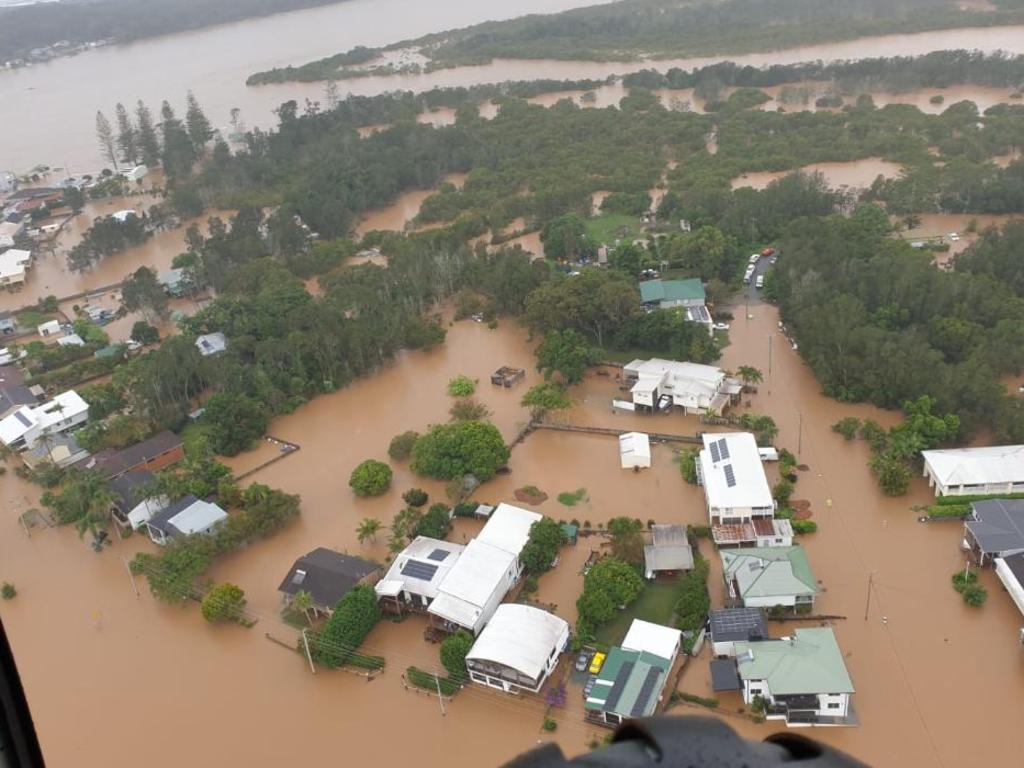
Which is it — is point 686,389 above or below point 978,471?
below

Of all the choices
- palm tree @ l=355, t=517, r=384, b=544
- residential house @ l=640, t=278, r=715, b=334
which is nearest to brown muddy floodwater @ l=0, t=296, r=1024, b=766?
palm tree @ l=355, t=517, r=384, b=544

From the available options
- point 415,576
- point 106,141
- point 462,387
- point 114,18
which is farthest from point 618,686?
point 114,18

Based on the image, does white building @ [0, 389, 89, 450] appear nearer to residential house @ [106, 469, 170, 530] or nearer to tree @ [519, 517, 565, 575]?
residential house @ [106, 469, 170, 530]

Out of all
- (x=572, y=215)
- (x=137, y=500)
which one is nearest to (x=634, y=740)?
(x=137, y=500)

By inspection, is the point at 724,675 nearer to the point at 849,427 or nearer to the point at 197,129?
→ the point at 849,427

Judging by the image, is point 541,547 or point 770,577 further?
point 541,547

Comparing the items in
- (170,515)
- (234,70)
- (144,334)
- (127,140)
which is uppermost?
(170,515)

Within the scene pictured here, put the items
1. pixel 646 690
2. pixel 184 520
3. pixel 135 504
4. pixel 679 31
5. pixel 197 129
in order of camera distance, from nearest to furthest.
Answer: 1. pixel 646 690
2. pixel 184 520
3. pixel 135 504
4. pixel 197 129
5. pixel 679 31
